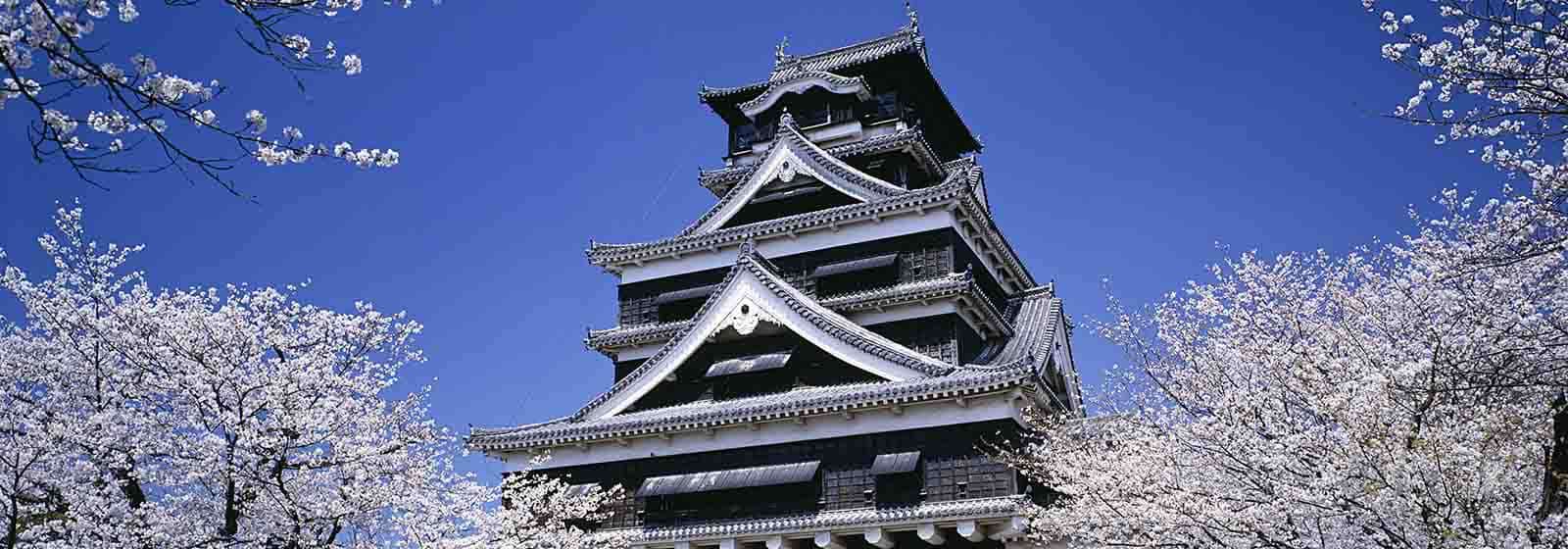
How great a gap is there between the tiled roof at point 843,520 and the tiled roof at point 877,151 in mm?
10108

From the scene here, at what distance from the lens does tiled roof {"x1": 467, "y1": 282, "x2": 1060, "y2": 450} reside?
20391 mm

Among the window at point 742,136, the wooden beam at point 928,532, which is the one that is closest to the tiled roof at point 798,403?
the wooden beam at point 928,532

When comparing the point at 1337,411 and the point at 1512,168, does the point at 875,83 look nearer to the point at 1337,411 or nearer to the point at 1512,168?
the point at 1337,411

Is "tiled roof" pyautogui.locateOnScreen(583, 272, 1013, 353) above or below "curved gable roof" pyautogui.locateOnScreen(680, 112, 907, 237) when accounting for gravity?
below

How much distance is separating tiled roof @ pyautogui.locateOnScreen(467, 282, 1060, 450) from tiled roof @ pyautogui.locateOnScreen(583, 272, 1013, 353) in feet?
3.79

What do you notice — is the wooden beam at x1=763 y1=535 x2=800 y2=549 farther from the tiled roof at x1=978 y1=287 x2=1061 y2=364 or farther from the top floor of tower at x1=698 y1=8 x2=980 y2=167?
the top floor of tower at x1=698 y1=8 x2=980 y2=167

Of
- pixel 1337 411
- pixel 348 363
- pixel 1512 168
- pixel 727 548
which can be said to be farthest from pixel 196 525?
pixel 1512 168

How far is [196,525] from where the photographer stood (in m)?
15.8

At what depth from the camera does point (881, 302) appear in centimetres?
2464

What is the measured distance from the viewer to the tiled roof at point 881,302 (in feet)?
78.2

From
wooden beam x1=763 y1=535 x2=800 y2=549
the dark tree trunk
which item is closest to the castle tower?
wooden beam x1=763 y1=535 x2=800 y2=549

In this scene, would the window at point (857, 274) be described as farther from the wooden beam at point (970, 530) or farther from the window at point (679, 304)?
the wooden beam at point (970, 530)

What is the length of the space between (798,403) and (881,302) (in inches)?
156

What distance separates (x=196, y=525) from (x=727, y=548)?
9.39 m
